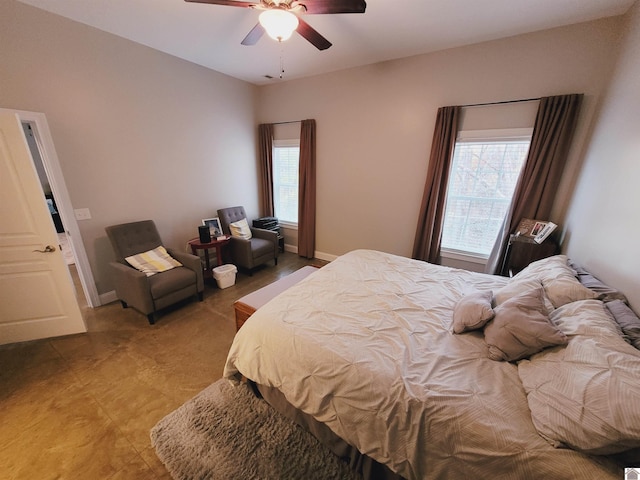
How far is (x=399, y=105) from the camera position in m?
3.18

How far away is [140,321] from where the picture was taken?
2580mm

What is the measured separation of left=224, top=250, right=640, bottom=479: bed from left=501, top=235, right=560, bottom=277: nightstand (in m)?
0.73

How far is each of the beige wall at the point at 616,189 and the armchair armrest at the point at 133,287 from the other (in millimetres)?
3656

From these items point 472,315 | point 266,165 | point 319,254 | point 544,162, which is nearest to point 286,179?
point 266,165

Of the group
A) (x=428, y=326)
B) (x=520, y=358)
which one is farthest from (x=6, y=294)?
(x=520, y=358)

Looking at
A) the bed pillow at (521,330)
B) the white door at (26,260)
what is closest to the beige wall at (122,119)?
Answer: the white door at (26,260)

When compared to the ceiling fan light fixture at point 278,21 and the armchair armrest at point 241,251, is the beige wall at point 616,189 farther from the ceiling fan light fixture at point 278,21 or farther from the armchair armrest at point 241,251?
the armchair armrest at point 241,251

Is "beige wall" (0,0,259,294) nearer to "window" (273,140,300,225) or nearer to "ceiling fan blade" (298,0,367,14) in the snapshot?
"window" (273,140,300,225)

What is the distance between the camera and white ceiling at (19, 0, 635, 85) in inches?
80.7

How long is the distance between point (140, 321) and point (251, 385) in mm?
1654

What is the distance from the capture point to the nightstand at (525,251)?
97.1 inches

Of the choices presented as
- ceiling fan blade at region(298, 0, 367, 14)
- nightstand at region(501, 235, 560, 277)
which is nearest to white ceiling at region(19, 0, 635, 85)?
ceiling fan blade at region(298, 0, 367, 14)

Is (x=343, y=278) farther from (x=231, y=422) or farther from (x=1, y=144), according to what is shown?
(x=1, y=144)

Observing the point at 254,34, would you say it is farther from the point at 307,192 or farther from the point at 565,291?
the point at 565,291
